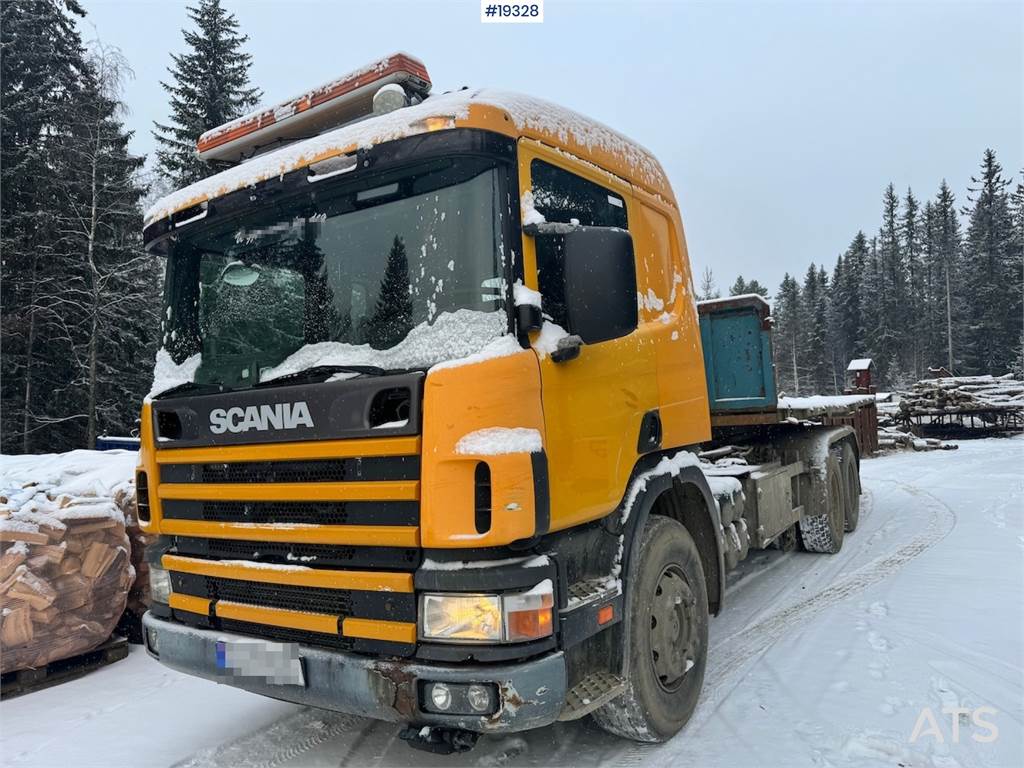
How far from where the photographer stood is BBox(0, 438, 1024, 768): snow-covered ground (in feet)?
10.5

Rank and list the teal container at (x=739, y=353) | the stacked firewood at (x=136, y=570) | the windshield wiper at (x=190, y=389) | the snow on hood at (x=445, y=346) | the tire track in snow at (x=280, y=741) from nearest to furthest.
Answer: the snow on hood at (x=445, y=346) → the windshield wiper at (x=190, y=389) → the tire track in snow at (x=280, y=741) → the stacked firewood at (x=136, y=570) → the teal container at (x=739, y=353)

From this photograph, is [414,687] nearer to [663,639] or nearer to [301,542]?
[301,542]

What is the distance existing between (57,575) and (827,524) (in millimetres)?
6874

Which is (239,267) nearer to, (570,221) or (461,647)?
(570,221)

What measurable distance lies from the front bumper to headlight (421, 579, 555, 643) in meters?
0.10

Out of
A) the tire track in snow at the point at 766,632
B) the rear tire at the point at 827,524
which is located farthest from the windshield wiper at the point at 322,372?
the rear tire at the point at 827,524

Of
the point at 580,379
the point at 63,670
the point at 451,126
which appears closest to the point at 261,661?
the point at 580,379

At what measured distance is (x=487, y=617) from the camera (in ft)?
7.82

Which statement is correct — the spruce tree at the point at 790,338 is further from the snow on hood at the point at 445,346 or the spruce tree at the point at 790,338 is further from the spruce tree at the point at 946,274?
the snow on hood at the point at 445,346

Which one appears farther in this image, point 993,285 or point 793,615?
point 993,285

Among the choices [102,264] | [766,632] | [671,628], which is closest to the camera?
[671,628]

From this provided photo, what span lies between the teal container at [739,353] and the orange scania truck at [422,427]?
Answer: 3159 millimetres

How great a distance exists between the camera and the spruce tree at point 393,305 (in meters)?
2.70

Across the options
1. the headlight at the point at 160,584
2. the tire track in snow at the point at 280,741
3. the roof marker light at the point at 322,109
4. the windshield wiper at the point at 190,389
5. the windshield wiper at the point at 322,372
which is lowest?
the tire track in snow at the point at 280,741
